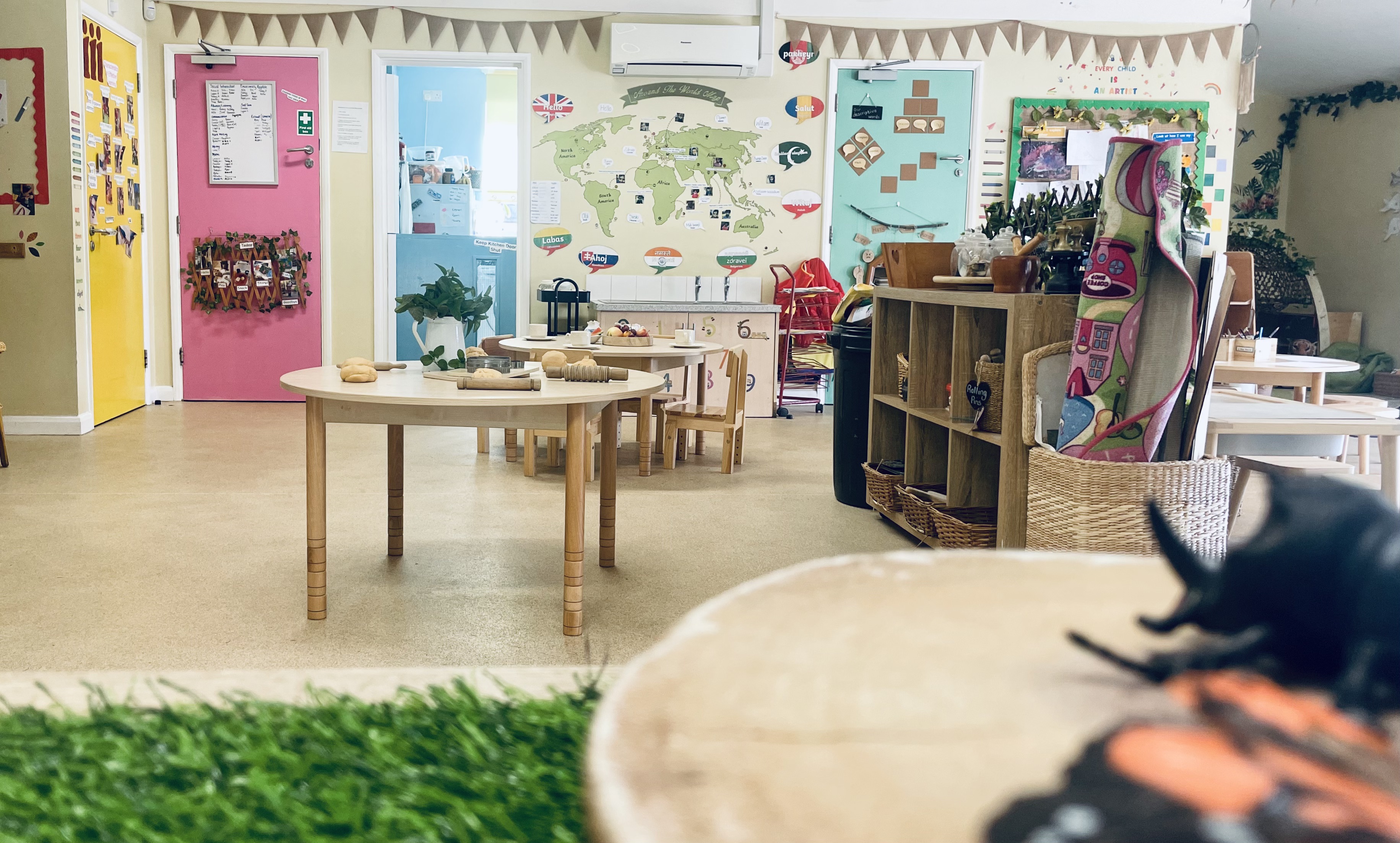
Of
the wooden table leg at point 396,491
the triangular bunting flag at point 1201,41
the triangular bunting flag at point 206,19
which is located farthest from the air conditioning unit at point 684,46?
the wooden table leg at point 396,491

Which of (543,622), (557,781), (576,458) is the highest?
(576,458)

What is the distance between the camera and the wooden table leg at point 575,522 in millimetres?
2609

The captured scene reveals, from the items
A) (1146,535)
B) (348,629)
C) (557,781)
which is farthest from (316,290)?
(557,781)

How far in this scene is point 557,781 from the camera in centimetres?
139

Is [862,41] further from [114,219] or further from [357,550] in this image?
[357,550]

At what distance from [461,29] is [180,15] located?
5.83 ft

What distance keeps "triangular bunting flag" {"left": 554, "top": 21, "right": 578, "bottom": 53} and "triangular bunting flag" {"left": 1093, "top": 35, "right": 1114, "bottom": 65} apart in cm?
343

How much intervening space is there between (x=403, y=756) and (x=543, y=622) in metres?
1.37

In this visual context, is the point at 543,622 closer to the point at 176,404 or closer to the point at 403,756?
the point at 403,756

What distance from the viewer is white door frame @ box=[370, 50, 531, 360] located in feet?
22.8

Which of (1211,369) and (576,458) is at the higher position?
(1211,369)

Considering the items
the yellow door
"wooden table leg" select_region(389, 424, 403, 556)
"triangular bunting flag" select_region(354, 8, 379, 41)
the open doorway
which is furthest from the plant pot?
"triangular bunting flag" select_region(354, 8, 379, 41)

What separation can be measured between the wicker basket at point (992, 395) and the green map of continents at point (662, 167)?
13.5 feet

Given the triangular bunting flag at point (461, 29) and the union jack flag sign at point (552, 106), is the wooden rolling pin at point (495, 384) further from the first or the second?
the triangular bunting flag at point (461, 29)
